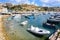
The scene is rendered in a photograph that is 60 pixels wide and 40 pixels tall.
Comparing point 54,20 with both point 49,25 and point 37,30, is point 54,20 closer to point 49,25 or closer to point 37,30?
point 49,25

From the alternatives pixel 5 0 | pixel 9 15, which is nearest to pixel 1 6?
pixel 5 0

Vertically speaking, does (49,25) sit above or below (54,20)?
below

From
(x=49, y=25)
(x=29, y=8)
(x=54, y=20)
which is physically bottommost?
(x=49, y=25)

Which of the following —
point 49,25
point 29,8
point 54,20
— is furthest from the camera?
point 49,25

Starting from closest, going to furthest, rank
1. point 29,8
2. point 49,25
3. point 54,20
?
point 29,8 → point 54,20 → point 49,25

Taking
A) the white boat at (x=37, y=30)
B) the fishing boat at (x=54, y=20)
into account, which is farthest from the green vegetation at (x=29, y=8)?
the white boat at (x=37, y=30)

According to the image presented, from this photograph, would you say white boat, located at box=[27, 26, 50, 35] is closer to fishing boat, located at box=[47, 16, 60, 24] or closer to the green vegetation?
fishing boat, located at box=[47, 16, 60, 24]

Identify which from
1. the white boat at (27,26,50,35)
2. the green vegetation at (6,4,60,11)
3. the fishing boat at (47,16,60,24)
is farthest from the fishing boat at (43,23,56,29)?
the green vegetation at (6,4,60,11)

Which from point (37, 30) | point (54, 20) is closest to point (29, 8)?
point (37, 30)

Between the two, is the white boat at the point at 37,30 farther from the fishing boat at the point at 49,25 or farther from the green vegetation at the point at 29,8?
the green vegetation at the point at 29,8

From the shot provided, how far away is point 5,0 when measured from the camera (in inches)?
220

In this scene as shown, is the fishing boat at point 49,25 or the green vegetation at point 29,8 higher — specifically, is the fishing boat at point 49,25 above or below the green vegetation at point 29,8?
below

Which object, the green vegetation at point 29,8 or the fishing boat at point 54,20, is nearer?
the green vegetation at point 29,8

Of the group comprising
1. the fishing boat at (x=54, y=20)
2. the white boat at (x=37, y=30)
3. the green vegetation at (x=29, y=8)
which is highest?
the green vegetation at (x=29, y=8)
